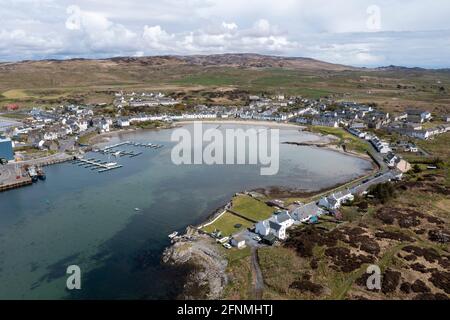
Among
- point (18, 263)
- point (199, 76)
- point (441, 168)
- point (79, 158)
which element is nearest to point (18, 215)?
point (18, 263)

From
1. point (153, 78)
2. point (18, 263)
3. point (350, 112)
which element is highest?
point (153, 78)

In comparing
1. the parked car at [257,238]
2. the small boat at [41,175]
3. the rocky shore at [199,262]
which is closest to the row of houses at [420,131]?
the parked car at [257,238]

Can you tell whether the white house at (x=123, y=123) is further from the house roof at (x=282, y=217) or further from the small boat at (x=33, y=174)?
the house roof at (x=282, y=217)

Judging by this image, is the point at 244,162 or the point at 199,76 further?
the point at 199,76

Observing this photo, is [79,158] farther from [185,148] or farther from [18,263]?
[18,263]

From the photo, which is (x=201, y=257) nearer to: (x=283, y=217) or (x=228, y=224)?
(x=228, y=224)

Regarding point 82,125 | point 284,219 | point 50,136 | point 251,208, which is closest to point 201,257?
point 284,219
